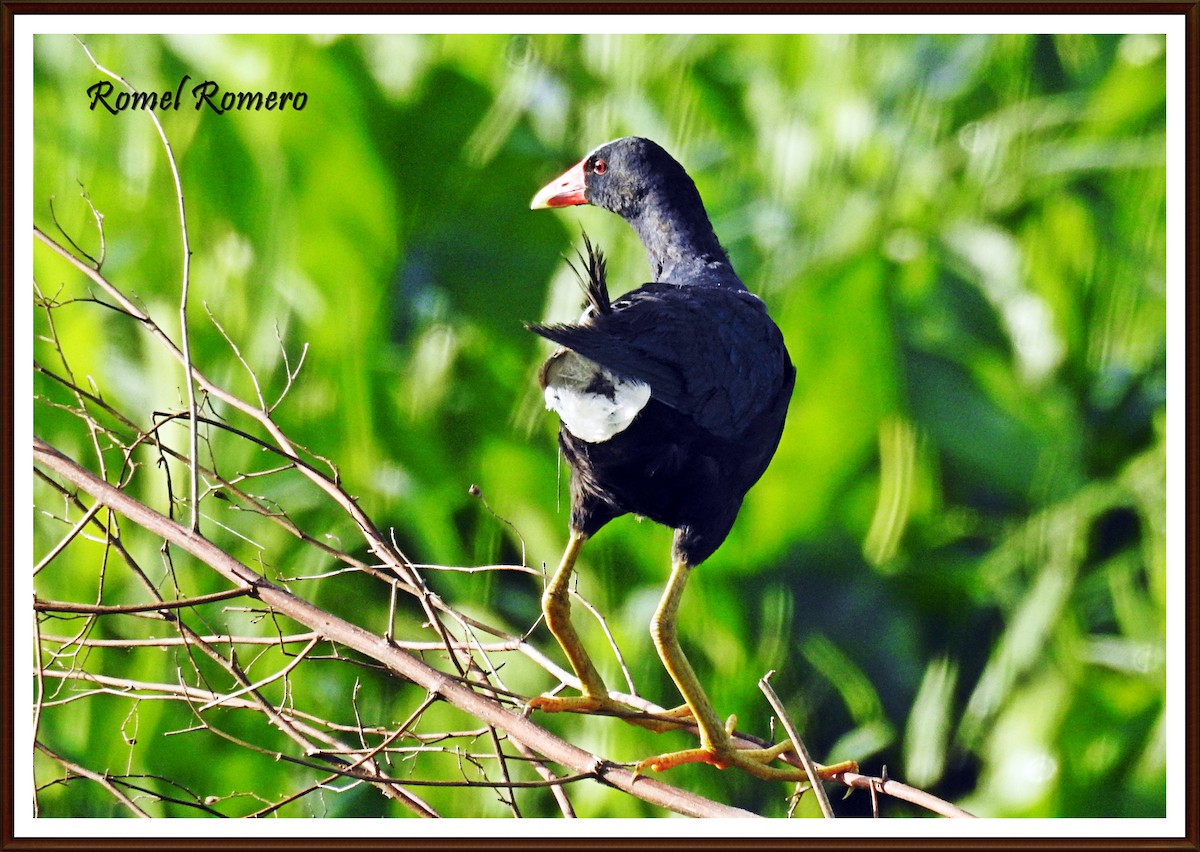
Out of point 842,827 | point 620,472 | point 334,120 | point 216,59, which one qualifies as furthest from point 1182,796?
point 216,59

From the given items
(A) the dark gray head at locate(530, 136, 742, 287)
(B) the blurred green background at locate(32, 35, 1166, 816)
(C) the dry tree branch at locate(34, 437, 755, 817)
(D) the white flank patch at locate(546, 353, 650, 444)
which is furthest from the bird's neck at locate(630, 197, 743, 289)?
(C) the dry tree branch at locate(34, 437, 755, 817)

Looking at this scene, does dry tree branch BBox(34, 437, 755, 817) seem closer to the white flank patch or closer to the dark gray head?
the white flank patch

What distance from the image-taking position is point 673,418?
5.18 feet

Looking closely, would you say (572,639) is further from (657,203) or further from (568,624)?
(657,203)

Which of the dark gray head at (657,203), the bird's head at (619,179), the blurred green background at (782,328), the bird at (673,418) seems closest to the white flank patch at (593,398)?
the bird at (673,418)

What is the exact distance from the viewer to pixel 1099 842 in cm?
176

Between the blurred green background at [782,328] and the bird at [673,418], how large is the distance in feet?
1.52

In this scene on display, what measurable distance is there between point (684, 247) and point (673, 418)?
542 mm

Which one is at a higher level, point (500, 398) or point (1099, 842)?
point (500, 398)

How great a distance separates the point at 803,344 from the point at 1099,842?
3.55ft

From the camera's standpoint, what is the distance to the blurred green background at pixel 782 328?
2.28 m

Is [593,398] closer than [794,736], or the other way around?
[794,736]

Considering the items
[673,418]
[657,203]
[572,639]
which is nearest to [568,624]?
[572,639]

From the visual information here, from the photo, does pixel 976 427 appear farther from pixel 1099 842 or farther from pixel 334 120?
pixel 334 120
